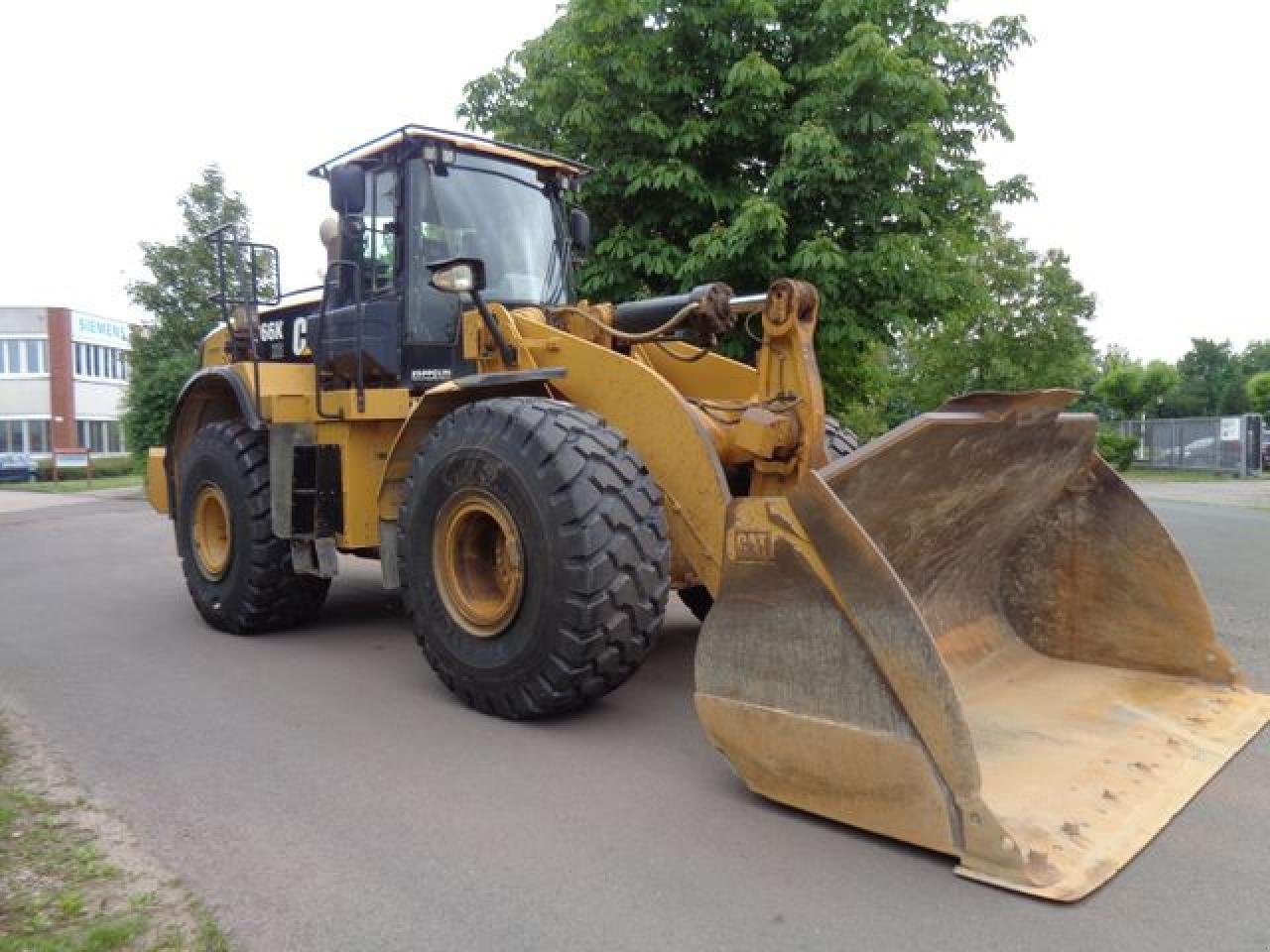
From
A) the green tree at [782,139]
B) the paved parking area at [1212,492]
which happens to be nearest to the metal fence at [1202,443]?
the paved parking area at [1212,492]

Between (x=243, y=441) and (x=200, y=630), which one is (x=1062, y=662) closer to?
(x=243, y=441)

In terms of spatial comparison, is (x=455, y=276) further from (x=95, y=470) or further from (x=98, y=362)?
(x=98, y=362)

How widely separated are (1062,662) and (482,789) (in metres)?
2.80

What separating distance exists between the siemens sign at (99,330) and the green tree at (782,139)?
47577 mm

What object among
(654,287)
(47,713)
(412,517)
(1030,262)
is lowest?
(47,713)

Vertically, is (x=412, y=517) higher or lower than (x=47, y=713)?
higher

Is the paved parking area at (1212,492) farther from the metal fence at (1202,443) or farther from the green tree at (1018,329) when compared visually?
the green tree at (1018,329)

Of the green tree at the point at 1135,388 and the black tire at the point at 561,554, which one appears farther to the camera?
the green tree at the point at 1135,388

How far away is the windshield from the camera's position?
5.77 m

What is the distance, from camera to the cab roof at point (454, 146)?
18.7ft

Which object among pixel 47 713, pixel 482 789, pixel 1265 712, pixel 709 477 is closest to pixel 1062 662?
pixel 1265 712

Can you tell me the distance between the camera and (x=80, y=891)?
118 inches

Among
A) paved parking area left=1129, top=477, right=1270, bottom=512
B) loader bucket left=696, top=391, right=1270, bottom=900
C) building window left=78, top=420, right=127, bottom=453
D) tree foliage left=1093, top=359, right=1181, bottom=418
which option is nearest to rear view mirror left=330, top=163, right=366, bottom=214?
loader bucket left=696, top=391, right=1270, bottom=900

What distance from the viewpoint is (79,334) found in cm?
5097
